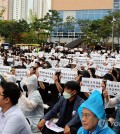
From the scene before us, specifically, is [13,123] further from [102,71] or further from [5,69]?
[102,71]

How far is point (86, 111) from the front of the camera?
3008 mm

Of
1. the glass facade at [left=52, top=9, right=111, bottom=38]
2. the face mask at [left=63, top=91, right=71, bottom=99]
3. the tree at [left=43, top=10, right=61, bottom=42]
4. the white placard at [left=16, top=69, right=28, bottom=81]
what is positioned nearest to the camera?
the face mask at [left=63, top=91, right=71, bottom=99]

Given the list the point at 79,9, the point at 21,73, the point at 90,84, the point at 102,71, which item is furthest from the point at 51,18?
the point at 90,84

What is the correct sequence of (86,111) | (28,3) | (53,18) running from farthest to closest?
(28,3), (53,18), (86,111)

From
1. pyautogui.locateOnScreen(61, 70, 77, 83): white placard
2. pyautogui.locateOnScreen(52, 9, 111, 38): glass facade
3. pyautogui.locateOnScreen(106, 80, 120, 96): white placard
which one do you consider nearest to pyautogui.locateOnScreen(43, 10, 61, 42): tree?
pyautogui.locateOnScreen(52, 9, 111, 38): glass facade

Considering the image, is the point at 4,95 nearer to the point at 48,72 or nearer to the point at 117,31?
the point at 48,72

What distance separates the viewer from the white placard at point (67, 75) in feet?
29.2

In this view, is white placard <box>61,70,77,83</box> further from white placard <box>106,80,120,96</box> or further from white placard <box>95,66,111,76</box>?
white placard <box>106,80,120,96</box>

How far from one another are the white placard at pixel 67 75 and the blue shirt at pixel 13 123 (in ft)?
16.8

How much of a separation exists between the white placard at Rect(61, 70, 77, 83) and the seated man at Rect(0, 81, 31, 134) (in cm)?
501

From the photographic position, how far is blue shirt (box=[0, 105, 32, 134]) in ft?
12.1

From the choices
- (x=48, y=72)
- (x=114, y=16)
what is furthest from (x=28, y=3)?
(x=48, y=72)

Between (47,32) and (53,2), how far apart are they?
53.9 feet

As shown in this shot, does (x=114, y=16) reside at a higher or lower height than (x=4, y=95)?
higher
